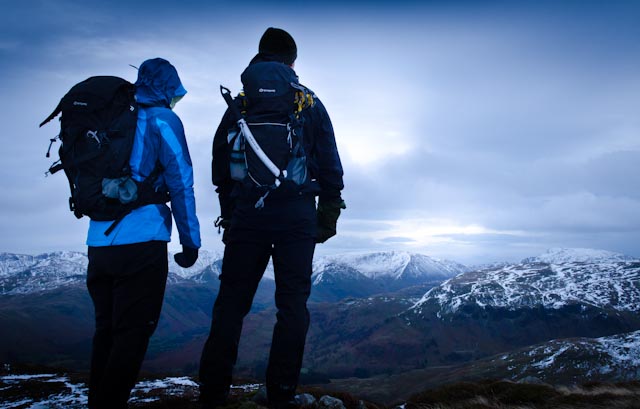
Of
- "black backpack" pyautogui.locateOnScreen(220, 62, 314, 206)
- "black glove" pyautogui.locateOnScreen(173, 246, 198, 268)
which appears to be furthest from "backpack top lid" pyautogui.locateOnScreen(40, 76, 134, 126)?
"black glove" pyautogui.locateOnScreen(173, 246, 198, 268)

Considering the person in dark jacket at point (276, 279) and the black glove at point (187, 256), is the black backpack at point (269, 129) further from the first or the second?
the black glove at point (187, 256)

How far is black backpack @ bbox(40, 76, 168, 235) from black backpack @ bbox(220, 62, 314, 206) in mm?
1426

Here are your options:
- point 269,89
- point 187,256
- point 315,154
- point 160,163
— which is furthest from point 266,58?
point 187,256

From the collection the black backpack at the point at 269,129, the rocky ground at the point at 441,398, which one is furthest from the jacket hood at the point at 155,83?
the rocky ground at the point at 441,398

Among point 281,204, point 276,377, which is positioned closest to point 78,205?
point 281,204

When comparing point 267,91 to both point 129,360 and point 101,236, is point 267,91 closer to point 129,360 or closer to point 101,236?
point 101,236

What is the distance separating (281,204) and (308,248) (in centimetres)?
79

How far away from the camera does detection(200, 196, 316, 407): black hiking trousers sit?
5855 millimetres

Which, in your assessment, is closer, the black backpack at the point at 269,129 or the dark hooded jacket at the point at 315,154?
the black backpack at the point at 269,129

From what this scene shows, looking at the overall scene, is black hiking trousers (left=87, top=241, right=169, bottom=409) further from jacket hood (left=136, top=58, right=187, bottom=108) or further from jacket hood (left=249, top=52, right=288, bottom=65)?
jacket hood (left=249, top=52, right=288, bottom=65)

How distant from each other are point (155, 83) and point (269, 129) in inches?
70.5

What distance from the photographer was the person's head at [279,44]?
6.83 metres

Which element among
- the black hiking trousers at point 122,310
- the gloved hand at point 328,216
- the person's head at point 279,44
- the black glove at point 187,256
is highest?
the person's head at point 279,44

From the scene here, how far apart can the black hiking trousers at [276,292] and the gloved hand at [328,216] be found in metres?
0.77
